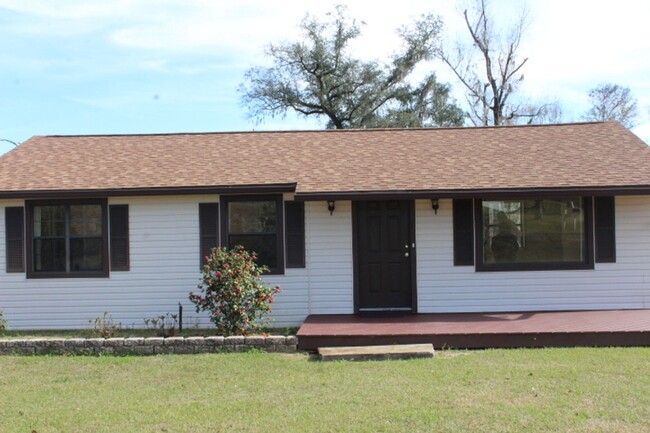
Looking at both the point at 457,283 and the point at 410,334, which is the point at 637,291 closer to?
the point at 457,283

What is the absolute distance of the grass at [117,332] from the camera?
34.0ft

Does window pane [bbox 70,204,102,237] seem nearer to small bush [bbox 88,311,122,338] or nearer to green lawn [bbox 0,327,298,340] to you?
small bush [bbox 88,311,122,338]

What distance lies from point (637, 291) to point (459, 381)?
5.32 metres

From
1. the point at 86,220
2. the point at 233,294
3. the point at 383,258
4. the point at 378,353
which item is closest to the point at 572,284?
the point at 383,258

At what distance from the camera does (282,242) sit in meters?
11.0

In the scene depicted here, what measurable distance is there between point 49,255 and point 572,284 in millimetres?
8666

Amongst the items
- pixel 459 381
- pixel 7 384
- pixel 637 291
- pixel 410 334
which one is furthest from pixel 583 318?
pixel 7 384

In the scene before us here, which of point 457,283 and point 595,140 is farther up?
point 595,140

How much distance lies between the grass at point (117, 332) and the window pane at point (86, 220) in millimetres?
1621

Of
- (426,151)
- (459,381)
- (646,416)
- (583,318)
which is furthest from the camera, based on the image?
(426,151)

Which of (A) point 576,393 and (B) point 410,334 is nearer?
(A) point 576,393

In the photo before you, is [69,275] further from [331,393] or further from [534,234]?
[534,234]

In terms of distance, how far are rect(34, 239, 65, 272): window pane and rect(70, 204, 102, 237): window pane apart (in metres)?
0.32

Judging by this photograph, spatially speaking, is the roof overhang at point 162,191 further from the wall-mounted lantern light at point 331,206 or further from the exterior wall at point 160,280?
the wall-mounted lantern light at point 331,206
